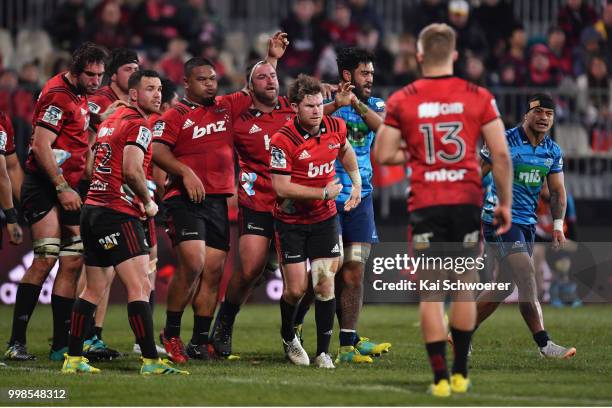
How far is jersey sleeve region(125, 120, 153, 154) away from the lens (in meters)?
10.2

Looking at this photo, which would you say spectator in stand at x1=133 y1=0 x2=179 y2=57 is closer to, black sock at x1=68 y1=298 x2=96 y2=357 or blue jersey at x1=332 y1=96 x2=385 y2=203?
blue jersey at x1=332 y1=96 x2=385 y2=203

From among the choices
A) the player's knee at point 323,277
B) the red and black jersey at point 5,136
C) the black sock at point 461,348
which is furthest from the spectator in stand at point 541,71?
the black sock at point 461,348

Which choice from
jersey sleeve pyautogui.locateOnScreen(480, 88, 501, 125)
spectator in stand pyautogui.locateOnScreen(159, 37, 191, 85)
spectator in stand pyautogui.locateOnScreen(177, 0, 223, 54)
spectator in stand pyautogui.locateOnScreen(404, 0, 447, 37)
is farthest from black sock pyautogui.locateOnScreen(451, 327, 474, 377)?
spectator in stand pyautogui.locateOnScreen(404, 0, 447, 37)

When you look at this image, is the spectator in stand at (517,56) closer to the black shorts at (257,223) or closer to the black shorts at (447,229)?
the black shorts at (257,223)

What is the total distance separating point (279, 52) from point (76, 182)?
2.38 m

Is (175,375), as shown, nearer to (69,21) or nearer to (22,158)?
(22,158)

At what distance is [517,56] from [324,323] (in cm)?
1226

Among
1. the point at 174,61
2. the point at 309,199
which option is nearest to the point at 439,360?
the point at 309,199

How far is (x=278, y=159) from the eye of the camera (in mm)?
10789

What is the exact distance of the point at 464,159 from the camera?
8.88 m

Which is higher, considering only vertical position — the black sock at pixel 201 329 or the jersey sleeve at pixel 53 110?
the jersey sleeve at pixel 53 110

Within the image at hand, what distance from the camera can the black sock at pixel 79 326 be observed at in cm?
1030

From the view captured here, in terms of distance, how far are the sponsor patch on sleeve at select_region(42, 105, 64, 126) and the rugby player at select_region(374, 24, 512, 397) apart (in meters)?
3.89

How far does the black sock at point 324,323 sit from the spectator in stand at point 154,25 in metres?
11.5
